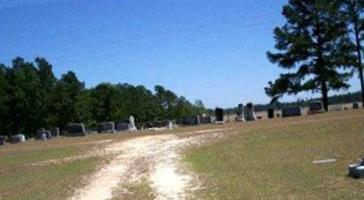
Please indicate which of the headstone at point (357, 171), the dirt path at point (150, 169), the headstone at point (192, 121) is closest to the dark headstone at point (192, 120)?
the headstone at point (192, 121)

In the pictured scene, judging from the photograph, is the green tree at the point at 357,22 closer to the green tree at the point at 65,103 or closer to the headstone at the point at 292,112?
the headstone at the point at 292,112

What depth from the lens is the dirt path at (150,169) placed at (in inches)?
656

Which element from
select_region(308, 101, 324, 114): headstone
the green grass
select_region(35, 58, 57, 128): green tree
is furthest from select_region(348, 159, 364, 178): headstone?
select_region(35, 58, 57, 128): green tree

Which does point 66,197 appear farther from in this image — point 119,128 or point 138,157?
point 119,128

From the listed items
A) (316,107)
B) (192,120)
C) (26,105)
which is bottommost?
(192,120)

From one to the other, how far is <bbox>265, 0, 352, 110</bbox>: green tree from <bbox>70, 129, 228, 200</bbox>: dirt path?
963 inches

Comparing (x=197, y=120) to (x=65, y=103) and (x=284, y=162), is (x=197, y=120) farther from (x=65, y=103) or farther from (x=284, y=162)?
(x=284, y=162)

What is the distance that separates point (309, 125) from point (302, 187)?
754 inches

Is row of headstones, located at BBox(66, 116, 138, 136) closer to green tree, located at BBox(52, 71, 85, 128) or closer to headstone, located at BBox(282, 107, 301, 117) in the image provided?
headstone, located at BBox(282, 107, 301, 117)

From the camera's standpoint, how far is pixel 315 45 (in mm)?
56531

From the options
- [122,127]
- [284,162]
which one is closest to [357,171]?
[284,162]

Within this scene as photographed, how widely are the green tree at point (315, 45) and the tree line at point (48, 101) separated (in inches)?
1464

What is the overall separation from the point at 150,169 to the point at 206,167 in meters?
2.63

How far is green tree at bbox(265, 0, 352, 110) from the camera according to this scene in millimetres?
55938
